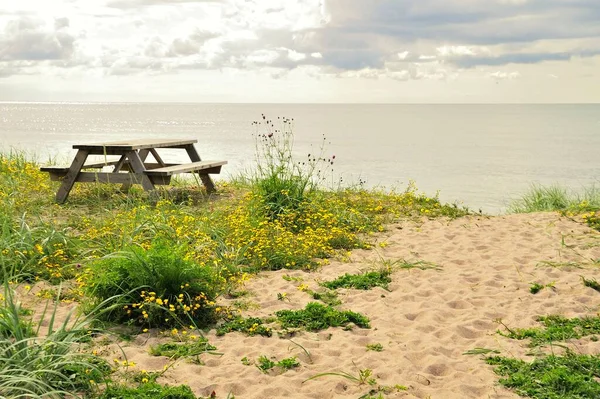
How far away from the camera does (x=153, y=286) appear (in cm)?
496

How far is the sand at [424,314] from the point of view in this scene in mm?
4008

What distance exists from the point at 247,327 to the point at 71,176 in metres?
5.42

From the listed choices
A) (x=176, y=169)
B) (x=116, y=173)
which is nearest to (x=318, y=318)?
(x=176, y=169)

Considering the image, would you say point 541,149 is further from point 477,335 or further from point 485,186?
point 477,335

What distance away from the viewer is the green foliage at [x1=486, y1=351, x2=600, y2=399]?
3.86 metres

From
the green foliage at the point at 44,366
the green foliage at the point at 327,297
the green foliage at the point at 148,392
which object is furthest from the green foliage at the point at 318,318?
the green foliage at the point at 44,366

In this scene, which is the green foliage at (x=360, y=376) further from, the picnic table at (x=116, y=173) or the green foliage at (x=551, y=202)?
the green foliage at (x=551, y=202)

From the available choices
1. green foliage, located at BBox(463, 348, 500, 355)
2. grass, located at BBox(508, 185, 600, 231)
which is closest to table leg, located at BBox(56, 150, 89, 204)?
green foliage, located at BBox(463, 348, 500, 355)

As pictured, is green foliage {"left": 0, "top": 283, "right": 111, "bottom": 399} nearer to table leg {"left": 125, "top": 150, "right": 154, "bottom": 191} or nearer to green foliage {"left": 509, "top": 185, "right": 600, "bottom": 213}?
table leg {"left": 125, "top": 150, "right": 154, "bottom": 191}

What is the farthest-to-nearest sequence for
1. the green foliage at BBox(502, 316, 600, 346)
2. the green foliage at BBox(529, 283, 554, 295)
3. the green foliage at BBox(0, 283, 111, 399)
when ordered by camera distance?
the green foliage at BBox(529, 283, 554, 295), the green foliage at BBox(502, 316, 600, 346), the green foliage at BBox(0, 283, 111, 399)

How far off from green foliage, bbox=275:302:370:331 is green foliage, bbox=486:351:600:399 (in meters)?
1.12

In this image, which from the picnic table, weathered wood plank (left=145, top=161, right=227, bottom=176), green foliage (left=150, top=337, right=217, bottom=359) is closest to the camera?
green foliage (left=150, top=337, right=217, bottom=359)

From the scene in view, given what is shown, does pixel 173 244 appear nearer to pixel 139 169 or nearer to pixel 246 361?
pixel 246 361

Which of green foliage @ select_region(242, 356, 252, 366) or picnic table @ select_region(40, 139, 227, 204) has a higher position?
picnic table @ select_region(40, 139, 227, 204)
